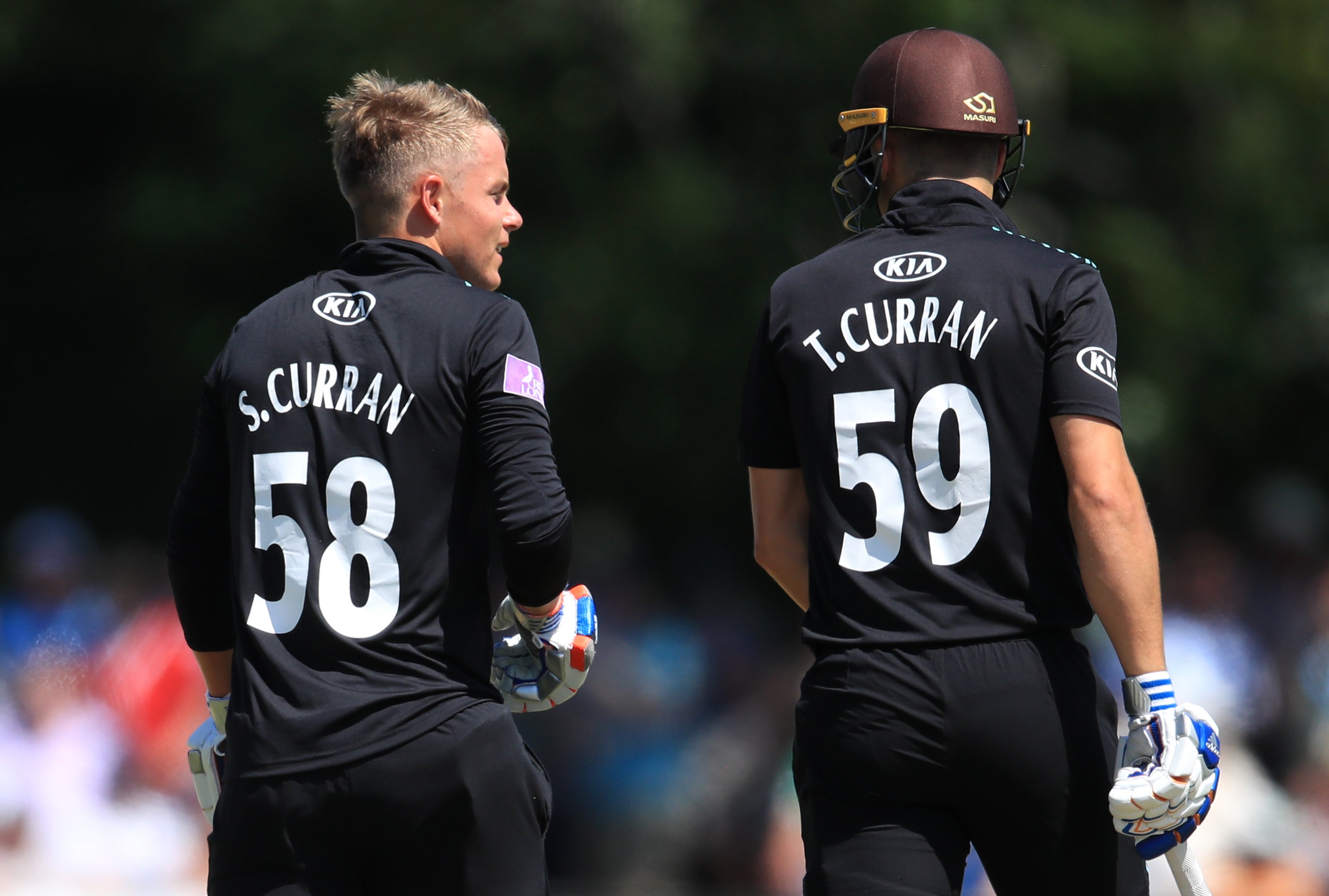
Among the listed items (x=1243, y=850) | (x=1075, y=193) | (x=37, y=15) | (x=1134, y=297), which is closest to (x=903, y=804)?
(x=1243, y=850)

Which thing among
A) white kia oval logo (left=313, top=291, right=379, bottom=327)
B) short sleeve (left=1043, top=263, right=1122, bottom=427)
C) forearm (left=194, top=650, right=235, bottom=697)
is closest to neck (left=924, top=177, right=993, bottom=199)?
short sleeve (left=1043, top=263, right=1122, bottom=427)

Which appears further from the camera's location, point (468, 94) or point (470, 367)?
point (468, 94)

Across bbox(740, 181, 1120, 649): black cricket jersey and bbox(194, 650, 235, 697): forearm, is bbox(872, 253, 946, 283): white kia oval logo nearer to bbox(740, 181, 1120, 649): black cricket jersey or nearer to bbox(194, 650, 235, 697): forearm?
bbox(740, 181, 1120, 649): black cricket jersey

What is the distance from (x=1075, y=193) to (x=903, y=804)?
774 centimetres

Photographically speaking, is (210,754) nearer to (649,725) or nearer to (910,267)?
(910,267)

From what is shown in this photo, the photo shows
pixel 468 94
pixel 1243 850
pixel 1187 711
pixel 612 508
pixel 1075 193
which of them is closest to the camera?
pixel 1187 711

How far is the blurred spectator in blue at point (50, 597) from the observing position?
8570 millimetres

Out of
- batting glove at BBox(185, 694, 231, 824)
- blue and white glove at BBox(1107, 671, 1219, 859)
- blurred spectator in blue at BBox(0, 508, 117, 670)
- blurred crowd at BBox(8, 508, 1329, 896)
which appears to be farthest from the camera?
blurred spectator in blue at BBox(0, 508, 117, 670)

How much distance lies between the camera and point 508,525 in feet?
9.22

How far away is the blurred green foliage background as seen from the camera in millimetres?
9406

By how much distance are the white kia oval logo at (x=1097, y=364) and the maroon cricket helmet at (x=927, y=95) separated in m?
0.41

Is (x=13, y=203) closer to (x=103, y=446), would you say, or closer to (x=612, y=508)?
(x=103, y=446)

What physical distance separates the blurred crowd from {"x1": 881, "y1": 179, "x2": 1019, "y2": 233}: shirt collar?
3657 mm

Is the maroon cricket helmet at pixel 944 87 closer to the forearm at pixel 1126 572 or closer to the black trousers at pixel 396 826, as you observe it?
the forearm at pixel 1126 572
